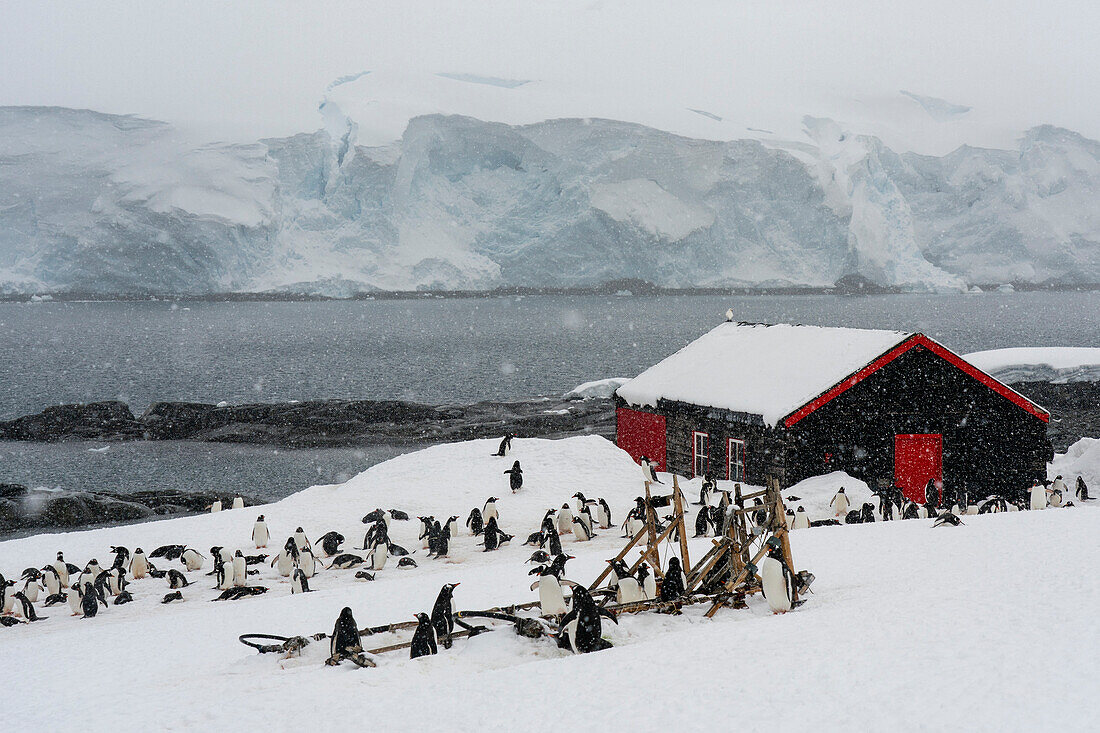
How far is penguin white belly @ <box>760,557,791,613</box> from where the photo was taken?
329 inches

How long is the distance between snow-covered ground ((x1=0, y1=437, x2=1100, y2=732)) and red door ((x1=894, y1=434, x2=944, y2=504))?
661cm

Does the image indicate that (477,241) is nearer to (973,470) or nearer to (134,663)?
(973,470)

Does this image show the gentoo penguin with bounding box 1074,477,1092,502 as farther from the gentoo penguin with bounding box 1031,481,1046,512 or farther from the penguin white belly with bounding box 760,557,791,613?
the penguin white belly with bounding box 760,557,791,613

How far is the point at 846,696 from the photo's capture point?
6.25 m

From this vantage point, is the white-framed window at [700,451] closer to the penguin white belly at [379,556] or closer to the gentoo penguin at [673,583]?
the penguin white belly at [379,556]

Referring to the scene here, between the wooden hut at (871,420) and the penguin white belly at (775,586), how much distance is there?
30.9ft

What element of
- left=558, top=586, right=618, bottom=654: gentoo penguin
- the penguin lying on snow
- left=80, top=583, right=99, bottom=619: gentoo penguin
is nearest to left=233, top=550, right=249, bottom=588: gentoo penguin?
the penguin lying on snow

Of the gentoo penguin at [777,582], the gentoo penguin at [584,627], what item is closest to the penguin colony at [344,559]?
the gentoo penguin at [777,582]

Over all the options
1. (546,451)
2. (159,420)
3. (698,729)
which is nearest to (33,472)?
(159,420)

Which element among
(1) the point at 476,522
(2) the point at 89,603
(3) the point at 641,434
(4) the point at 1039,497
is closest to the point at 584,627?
(2) the point at 89,603

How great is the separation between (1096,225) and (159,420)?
467ft

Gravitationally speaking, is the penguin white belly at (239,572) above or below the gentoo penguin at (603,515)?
below

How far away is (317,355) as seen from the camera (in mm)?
83688

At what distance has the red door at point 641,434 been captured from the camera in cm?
2212
